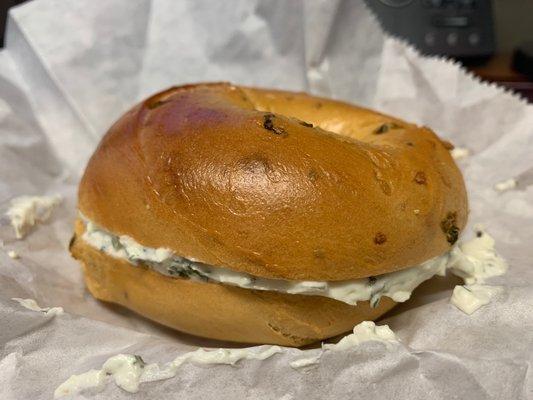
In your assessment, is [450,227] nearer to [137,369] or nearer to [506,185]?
[506,185]

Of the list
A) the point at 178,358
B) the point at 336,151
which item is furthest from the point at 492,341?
the point at 178,358

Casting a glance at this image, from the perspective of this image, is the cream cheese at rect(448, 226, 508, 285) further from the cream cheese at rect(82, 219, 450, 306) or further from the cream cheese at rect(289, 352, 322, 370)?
the cream cheese at rect(289, 352, 322, 370)

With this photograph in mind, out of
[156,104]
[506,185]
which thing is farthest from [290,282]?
[506,185]

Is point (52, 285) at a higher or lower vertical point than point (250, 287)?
lower

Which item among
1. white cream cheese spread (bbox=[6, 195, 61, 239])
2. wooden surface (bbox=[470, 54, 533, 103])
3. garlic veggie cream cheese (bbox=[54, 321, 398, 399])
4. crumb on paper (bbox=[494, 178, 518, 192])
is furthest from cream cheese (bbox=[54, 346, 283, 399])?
wooden surface (bbox=[470, 54, 533, 103])

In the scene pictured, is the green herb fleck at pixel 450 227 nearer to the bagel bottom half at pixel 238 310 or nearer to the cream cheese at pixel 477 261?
the cream cheese at pixel 477 261

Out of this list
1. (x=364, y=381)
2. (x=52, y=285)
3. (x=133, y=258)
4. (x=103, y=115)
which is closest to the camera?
(x=364, y=381)

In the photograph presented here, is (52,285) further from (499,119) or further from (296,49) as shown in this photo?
(499,119)
